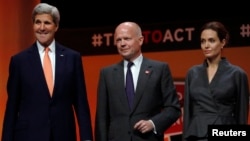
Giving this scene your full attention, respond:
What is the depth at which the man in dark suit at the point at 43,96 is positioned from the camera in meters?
3.14

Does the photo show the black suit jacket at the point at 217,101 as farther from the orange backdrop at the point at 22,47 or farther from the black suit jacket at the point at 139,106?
the orange backdrop at the point at 22,47

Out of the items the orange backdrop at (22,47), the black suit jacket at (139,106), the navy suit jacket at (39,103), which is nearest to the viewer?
the navy suit jacket at (39,103)

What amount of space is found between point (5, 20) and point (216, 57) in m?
2.15

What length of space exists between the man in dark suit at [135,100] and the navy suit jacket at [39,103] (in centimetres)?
16

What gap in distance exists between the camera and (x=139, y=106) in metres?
3.25

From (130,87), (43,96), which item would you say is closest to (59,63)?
(43,96)

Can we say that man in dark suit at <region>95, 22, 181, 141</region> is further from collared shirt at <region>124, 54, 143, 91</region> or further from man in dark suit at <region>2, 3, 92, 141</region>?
man in dark suit at <region>2, 3, 92, 141</region>

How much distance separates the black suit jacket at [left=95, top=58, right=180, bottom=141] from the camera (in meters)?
3.24

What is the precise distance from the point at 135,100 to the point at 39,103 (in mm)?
532

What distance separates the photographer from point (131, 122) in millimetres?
3250

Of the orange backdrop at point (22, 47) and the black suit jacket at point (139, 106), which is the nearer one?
the black suit jacket at point (139, 106)

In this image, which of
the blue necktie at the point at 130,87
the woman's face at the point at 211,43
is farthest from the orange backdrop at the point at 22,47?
the blue necktie at the point at 130,87

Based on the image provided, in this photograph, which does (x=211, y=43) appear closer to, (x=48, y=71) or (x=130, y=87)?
(x=130, y=87)

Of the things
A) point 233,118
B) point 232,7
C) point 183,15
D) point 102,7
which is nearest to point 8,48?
point 102,7
